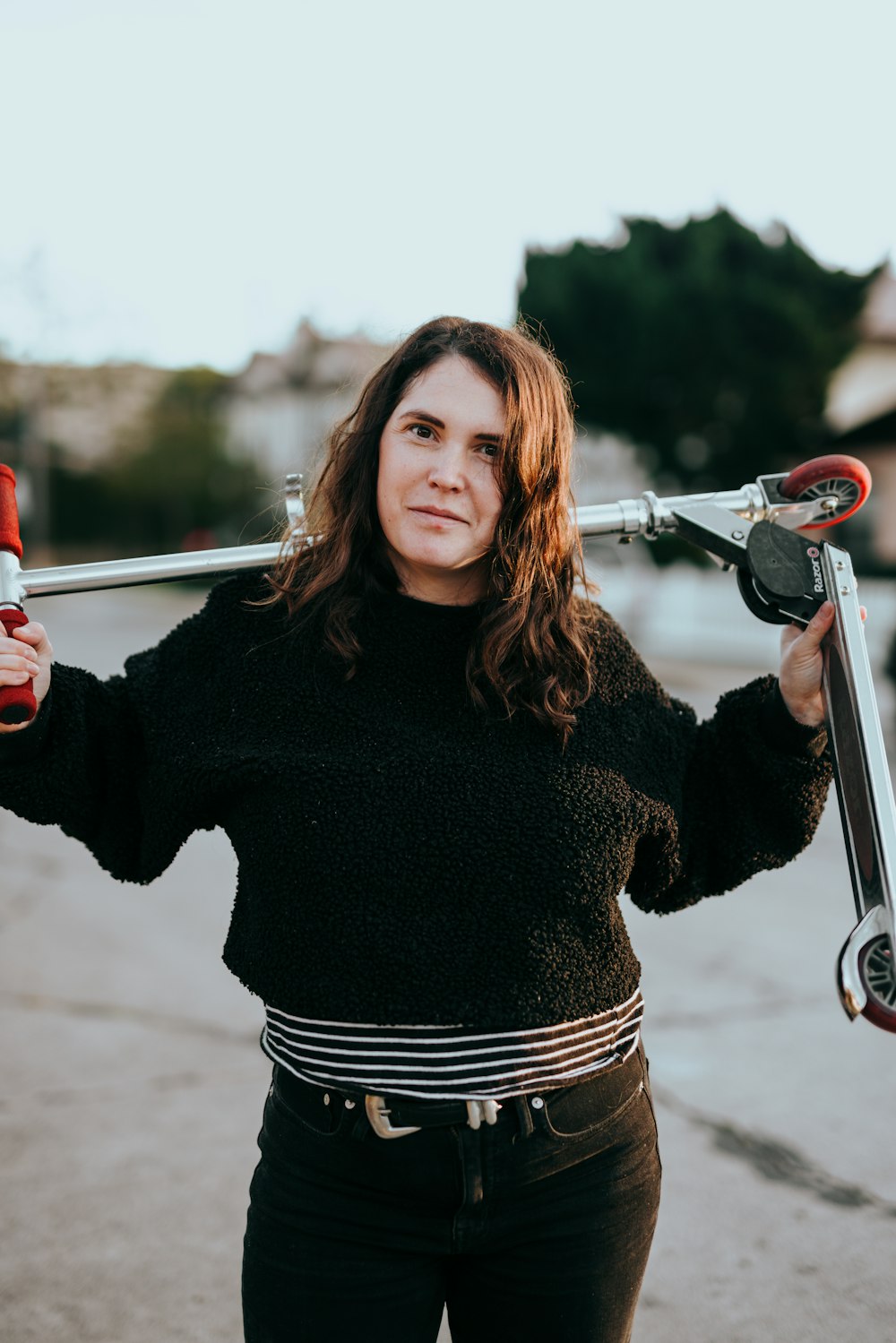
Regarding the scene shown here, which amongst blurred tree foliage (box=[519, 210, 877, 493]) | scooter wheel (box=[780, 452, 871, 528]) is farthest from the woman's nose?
blurred tree foliage (box=[519, 210, 877, 493])

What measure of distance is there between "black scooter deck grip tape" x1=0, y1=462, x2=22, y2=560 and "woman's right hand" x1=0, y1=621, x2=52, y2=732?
4.9 inches

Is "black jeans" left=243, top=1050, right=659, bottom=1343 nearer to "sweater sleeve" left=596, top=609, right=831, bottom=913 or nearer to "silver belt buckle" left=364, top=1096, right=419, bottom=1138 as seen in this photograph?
"silver belt buckle" left=364, top=1096, right=419, bottom=1138

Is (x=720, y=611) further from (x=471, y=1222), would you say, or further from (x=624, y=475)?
(x=471, y=1222)

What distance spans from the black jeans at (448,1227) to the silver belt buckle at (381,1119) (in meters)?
0.01

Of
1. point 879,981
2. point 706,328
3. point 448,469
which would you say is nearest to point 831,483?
point 448,469

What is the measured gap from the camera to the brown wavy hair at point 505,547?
71.2 inches

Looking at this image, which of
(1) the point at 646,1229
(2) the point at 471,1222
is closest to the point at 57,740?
(2) the point at 471,1222

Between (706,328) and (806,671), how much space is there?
20246mm

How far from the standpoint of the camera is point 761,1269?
9.92ft

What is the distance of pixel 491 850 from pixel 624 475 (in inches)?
918

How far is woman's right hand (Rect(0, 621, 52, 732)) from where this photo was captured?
1607 mm

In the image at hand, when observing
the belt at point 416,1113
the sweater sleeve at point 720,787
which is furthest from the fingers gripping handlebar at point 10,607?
the sweater sleeve at point 720,787

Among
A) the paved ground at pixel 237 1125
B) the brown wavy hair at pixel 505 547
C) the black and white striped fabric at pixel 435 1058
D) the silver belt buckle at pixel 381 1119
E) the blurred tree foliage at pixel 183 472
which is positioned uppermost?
the brown wavy hair at pixel 505 547

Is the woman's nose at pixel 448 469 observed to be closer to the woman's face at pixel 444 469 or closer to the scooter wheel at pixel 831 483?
the woman's face at pixel 444 469
